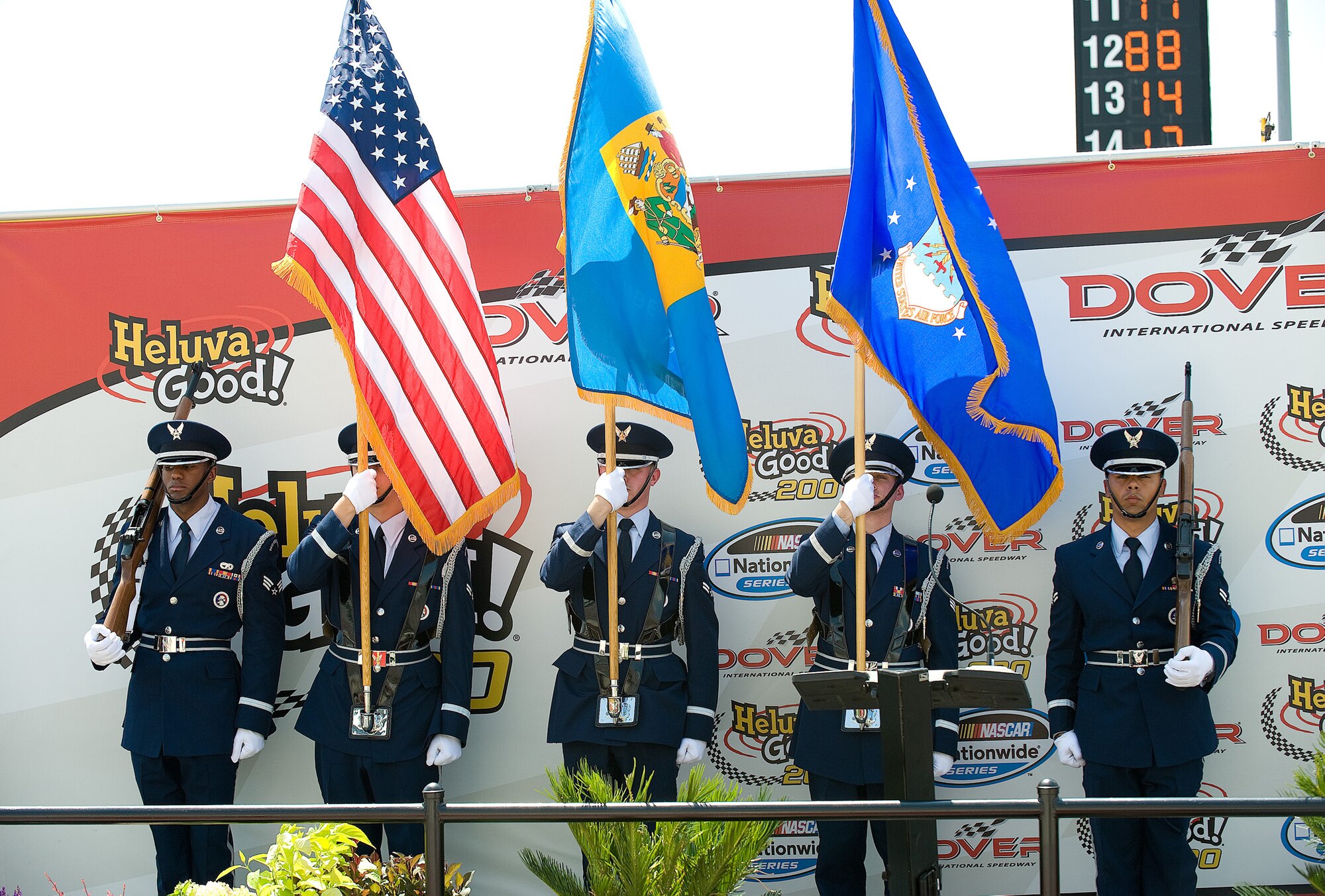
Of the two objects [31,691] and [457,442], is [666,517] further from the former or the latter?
[31,691]

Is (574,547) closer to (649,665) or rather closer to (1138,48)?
(649,665)

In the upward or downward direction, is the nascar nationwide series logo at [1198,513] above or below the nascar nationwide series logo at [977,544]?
above

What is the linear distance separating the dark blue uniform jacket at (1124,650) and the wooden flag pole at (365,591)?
2.98 metres

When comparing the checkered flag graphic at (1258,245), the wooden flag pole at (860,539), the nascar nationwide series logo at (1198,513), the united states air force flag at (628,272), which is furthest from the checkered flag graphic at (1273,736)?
the united states air force flag at (628,272)

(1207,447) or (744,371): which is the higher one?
(744,371)

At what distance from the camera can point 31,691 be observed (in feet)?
18.8

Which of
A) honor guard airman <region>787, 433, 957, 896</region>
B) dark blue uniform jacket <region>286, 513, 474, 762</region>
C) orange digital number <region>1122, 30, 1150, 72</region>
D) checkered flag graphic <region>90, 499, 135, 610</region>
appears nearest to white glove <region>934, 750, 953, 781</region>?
honor guard airman <region>787, 433, 957, 896</region>

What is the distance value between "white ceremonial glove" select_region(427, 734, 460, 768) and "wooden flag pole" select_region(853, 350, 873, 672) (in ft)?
5.93

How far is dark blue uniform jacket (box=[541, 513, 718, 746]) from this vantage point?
503 cm

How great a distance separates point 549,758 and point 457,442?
5.49ft

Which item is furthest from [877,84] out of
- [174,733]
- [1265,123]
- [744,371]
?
[1265,123]

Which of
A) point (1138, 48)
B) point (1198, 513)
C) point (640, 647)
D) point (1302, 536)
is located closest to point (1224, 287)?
point (1198, 513)

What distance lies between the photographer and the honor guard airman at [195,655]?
203 inches

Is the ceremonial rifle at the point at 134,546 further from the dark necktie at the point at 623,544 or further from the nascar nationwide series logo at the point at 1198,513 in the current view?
the nascar nationwide series logo at the point at 1198,513
